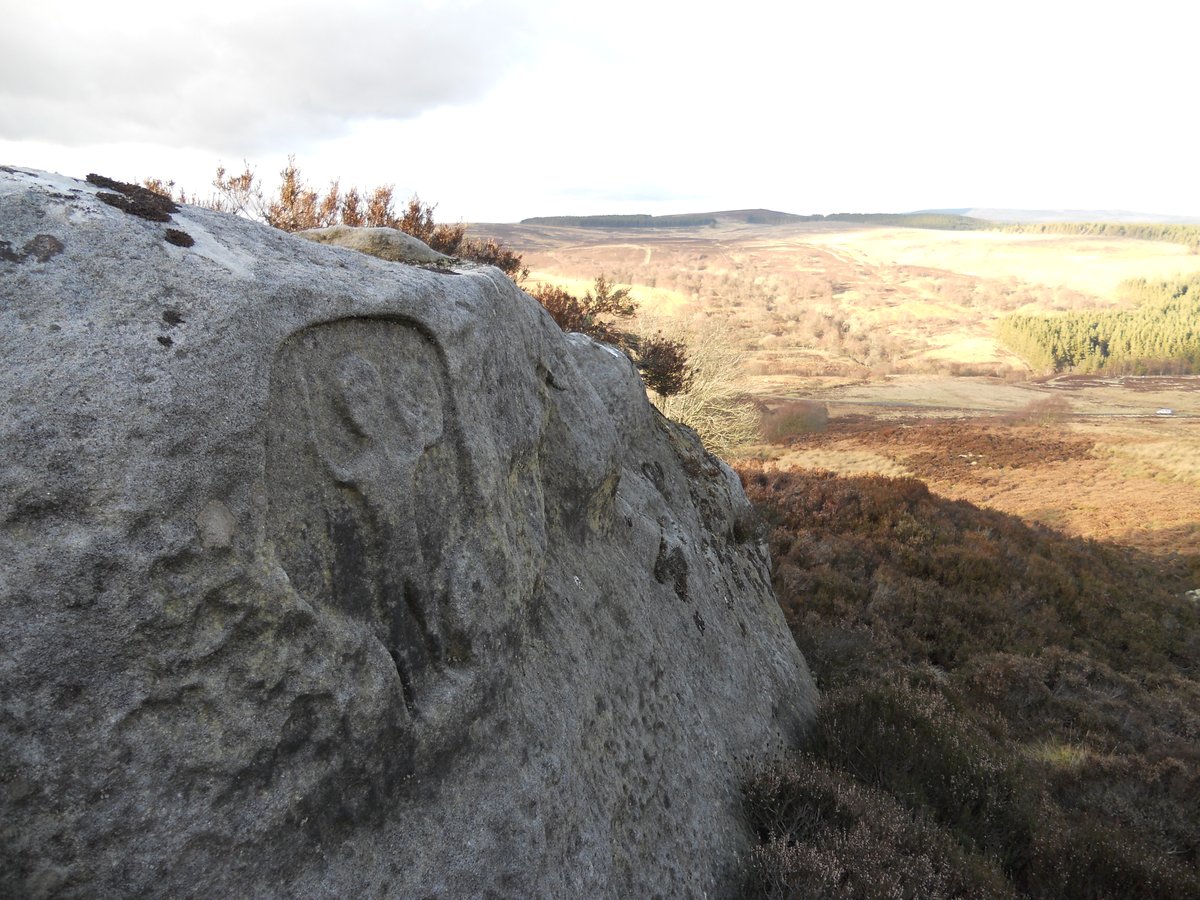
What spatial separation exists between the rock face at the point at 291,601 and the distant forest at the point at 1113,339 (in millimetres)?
118563

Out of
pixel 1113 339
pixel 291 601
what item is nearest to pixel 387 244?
pixel 291 601

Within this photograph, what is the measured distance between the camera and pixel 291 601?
9.36 feet

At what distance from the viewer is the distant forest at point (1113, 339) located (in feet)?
332

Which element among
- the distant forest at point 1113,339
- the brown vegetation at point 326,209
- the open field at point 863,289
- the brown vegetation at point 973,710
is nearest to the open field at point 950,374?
the open field at point 863,289

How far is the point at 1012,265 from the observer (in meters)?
176

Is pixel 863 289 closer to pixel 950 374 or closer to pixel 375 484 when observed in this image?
pixel 950 374

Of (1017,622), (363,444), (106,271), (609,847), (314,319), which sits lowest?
(1017,622)

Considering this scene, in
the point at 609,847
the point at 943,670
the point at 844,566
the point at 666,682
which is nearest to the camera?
the point at 609,847

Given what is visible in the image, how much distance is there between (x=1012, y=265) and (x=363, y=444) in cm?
20579

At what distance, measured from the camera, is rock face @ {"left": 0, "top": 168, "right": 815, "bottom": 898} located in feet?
7.78

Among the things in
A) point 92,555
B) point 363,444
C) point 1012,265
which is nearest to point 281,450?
point 363,444

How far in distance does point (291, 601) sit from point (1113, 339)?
13461 centimetres

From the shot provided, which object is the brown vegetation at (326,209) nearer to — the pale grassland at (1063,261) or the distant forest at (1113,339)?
the distant forest at (1113,339)

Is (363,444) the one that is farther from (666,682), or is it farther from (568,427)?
(666,682)
